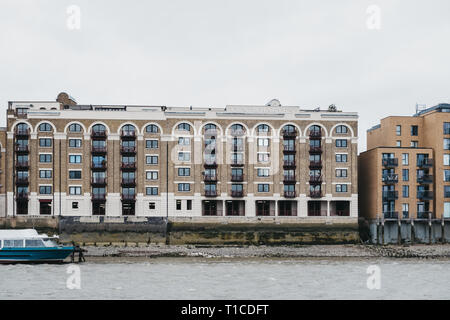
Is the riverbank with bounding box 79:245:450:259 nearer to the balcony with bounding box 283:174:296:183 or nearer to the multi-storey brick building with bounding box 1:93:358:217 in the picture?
the multi-storey brick building with bounding box 1:93:358:217

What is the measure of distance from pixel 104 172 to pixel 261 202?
65.9ft

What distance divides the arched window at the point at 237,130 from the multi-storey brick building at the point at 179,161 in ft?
0.41

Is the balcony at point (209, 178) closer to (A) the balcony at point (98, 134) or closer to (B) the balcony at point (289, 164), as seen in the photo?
(B) the balcony at point (289, 164)

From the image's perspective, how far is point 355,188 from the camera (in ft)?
269

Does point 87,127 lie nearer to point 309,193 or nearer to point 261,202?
point 261,202

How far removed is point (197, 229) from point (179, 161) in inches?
364

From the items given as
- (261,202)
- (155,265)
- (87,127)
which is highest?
(87,127)

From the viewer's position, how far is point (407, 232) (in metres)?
80.2

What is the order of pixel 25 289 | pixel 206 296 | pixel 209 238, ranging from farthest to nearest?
1. pixel 209 238
2. pixel 25 289
3. pixel 206 296

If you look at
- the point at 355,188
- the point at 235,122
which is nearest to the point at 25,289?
the point at 235,122

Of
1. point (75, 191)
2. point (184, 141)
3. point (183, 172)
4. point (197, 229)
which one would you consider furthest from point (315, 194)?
point (75, 191)

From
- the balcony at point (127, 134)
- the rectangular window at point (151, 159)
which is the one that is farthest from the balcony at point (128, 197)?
the balcony at point (127, 134)

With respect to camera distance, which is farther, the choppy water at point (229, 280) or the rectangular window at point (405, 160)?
the rectangular window at point (405, 160)

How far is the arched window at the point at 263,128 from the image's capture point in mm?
80812
